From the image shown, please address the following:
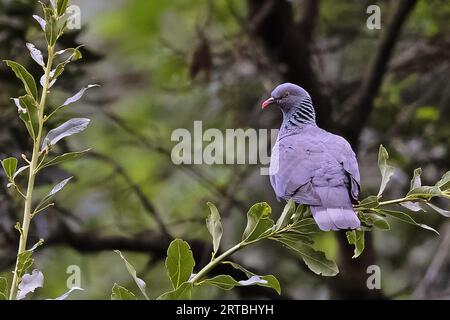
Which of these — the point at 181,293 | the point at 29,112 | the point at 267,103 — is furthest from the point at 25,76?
the point at 267,103

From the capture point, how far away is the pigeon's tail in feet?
3.83

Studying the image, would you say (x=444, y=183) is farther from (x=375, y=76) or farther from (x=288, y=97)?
(x=375, y=76)

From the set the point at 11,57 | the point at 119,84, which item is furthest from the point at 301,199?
the point at 119,84

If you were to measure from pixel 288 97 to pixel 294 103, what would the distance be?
2 cm

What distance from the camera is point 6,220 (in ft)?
7.45

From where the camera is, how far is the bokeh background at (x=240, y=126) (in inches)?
101

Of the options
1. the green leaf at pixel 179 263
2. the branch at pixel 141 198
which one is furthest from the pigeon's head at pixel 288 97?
the branch at pixel 141 198

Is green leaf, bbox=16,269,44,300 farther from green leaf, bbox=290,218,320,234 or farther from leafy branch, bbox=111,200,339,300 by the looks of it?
green leaf, bbox=290,218,320,234

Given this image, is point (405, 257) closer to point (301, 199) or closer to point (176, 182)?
point (176, 182)

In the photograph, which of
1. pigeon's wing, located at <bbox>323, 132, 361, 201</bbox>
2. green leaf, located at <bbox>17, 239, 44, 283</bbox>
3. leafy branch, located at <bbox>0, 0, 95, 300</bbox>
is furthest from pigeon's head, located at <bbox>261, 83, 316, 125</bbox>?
green leaf, located at <bbox>17, 239, 44, 283</bbox>

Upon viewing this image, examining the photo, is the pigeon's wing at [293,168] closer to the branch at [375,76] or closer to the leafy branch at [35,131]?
the leafy branch at [35,131]

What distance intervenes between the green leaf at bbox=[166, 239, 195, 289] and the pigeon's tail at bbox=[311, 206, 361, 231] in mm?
208

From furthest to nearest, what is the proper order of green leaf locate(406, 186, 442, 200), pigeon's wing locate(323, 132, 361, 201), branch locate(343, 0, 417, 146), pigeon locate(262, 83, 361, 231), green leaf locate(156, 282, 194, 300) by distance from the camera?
1. branch locate(343, 0, 417, 146)
2. pigeon's wing locate(323, 132, 361, 201)
3. pigeon locate(262, 83, 361, 231)
4. green leaf locate(406, 186, 442, 200)
5. green leaf locate(156, 282, 194, 300)

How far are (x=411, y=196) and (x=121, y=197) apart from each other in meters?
1.88
